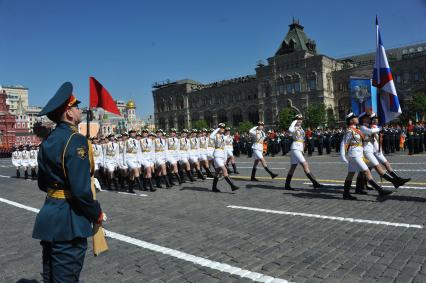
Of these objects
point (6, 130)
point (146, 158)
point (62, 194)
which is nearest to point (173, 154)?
point (146, 158)

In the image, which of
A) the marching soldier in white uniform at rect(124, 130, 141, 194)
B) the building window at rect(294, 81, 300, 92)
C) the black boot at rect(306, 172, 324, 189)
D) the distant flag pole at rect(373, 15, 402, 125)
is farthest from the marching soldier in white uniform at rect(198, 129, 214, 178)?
the building window at rect(294, 81, 300, 92)

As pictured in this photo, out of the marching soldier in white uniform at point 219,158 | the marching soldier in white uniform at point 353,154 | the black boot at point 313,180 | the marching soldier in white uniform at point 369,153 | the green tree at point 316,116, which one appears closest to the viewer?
the marching soldier in white uniform at point 353,154

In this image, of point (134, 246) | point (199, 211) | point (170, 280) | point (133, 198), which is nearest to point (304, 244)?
point (170, 280)

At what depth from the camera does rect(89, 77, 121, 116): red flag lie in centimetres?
562

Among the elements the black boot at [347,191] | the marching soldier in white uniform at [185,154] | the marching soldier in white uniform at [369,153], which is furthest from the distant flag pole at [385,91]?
the marching soldier in white uniform at [185,154]

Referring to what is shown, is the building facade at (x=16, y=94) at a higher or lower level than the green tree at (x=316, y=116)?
higher

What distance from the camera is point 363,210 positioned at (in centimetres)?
Answer: 704

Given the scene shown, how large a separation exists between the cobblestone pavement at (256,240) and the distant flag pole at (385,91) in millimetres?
2042

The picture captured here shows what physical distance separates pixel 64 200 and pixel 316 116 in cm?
6413

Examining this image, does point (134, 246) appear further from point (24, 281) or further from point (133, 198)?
point (133, 198)

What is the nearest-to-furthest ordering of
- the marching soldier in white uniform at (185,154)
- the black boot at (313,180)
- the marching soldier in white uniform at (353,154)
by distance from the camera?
the marching soldier in white uniform at (353,154) → the black boot at (313,180) → the marching soldier in white uniform at (185,154)

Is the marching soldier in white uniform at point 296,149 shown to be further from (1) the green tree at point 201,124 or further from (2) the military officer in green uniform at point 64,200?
(1) the green tree at point 201,124

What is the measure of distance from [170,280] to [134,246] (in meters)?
1.59

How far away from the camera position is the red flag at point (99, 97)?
18.5 feet
